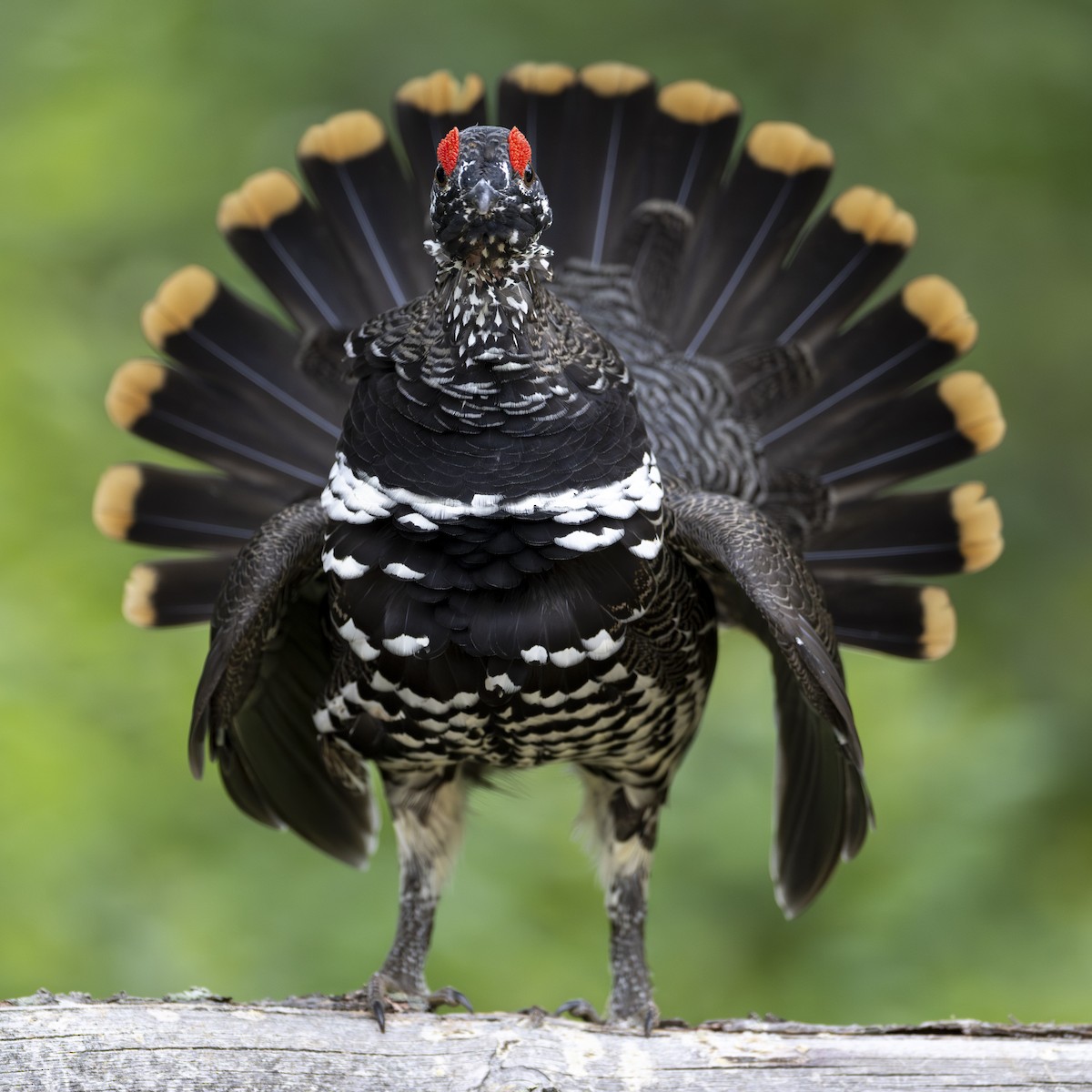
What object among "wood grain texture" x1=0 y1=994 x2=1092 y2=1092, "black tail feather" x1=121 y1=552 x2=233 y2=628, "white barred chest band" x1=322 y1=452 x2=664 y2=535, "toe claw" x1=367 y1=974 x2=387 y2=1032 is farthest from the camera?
"black tail feather" x1=121 y1=552 x2=233 y2=628

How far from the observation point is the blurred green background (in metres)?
4.73

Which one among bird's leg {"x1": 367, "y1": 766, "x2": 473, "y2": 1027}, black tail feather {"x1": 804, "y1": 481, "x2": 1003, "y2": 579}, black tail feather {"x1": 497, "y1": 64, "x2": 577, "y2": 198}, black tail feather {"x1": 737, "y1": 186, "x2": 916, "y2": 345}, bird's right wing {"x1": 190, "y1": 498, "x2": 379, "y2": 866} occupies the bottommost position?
bird's leg {"x1": 367, "y1": 766, "x2": 473, "y2": 1027}

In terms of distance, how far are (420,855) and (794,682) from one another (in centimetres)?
128

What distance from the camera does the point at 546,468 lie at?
11.9ft

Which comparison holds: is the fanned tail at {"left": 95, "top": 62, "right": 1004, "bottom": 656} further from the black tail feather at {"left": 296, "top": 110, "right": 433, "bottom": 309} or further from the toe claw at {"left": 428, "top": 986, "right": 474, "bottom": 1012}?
the toe claw at {"left": 428, "top": 986, "right": 474, "bottom": 1012}

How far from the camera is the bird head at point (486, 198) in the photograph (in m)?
3.49

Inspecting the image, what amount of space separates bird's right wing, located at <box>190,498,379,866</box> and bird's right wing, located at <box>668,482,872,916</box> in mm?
1087

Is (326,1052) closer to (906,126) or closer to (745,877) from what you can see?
(745,877)

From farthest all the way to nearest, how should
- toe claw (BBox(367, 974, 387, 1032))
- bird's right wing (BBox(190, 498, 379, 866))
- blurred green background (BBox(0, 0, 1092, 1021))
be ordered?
blurred green background (BBox(0, 0, 1092, 1021))
bird's right wing (BBox(190, 498, 379, 866))
toe claw (BBox(367, 974, 387, 1032))

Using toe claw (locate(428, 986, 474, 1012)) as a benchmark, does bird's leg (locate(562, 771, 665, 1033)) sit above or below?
above

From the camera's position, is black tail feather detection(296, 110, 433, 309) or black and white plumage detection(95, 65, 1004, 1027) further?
black tail feather detection(296, 110, 433, 309)

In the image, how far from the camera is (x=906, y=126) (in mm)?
7262

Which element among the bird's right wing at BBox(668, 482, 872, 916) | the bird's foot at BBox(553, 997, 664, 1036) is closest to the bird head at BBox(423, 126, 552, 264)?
the bird's right wing at BBox(668, 482, 872, 916)

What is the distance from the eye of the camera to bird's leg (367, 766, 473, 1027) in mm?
4570
